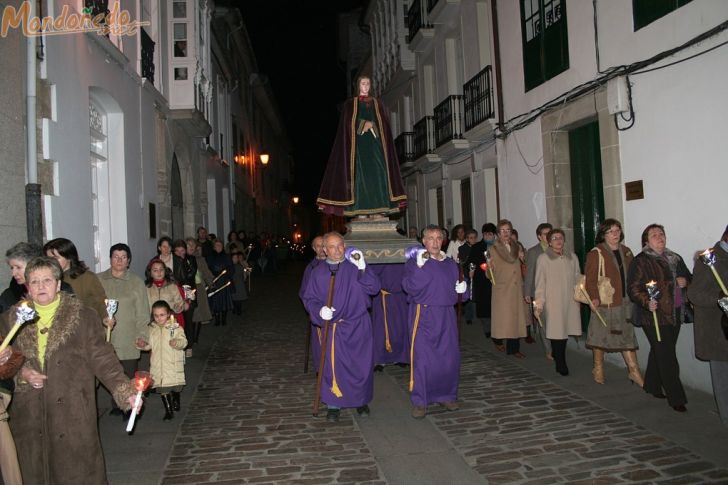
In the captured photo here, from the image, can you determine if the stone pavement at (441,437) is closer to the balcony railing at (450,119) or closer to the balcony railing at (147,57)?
the balcony railing at (147,57)

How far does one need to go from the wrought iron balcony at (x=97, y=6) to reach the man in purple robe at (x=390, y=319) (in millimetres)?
5674

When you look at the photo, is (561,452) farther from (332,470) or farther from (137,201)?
(137,201)

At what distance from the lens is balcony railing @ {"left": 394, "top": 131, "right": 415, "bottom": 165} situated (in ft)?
63.4

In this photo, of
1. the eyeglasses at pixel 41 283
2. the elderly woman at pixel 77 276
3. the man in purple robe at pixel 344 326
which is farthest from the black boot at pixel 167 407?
the eyeglasses at pixel 41 283

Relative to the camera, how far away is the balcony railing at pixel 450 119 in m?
14.7

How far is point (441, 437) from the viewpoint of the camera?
5.31 meters

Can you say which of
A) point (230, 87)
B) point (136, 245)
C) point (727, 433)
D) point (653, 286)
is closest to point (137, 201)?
point (136, 245)

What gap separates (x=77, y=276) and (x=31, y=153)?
6.30 ft

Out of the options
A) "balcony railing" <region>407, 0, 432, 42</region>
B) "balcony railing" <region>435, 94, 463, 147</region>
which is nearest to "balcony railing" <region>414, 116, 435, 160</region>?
"balcony railing" <region>435, 94, 463, 147</region>

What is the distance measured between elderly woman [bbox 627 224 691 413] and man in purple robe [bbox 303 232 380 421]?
2568mm

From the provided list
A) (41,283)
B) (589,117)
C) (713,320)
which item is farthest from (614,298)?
(41,283)

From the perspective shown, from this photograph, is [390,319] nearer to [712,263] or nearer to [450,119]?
[712,263]

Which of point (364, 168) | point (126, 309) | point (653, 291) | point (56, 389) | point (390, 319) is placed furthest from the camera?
point (390, 319)

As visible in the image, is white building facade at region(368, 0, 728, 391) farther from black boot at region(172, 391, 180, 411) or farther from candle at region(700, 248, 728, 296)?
black boot at region(172, 391, 180, 411)
